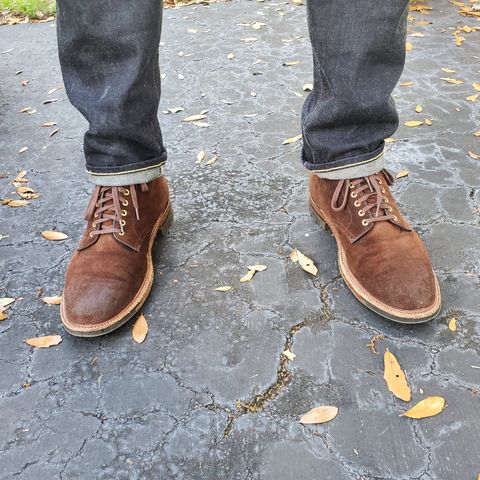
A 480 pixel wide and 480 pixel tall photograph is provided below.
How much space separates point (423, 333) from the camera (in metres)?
1.07

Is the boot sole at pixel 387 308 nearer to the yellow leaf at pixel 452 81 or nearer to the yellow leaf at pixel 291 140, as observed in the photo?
the yellow leaf at pixel 291 140

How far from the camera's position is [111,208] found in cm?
120

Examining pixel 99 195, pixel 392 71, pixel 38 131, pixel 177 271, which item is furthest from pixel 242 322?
pixel 38 131

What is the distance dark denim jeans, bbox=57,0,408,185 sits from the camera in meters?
0.99

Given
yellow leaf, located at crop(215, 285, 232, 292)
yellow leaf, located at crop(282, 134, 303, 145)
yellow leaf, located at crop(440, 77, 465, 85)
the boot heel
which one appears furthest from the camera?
yellow leaf, located at crop(440, 77, 465, 85)

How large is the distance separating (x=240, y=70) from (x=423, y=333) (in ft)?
Answer: 6.36


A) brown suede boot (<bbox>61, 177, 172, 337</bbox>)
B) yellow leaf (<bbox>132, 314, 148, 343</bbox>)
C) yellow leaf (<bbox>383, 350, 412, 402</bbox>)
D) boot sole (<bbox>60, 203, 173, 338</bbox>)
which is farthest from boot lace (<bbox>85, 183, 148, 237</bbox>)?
yellow leaf (<bbox>383, 350, 412, 402</bbox>)

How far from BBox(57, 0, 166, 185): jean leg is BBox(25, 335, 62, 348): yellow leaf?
0.41 meters

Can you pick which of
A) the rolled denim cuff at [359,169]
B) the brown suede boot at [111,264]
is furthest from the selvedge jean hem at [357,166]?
the brown suede boot at [111,264]

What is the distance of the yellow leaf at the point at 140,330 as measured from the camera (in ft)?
3.67

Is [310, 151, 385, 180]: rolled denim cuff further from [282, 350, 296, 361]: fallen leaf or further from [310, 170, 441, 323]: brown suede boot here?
[282, 350, 296, 361]: fallen leaf

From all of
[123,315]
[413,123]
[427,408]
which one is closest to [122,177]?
[123,315]

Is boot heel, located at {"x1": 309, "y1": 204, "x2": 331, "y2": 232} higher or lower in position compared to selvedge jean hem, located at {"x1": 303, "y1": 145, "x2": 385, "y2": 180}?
lower

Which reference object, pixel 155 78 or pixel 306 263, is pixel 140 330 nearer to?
pixel 306 263
